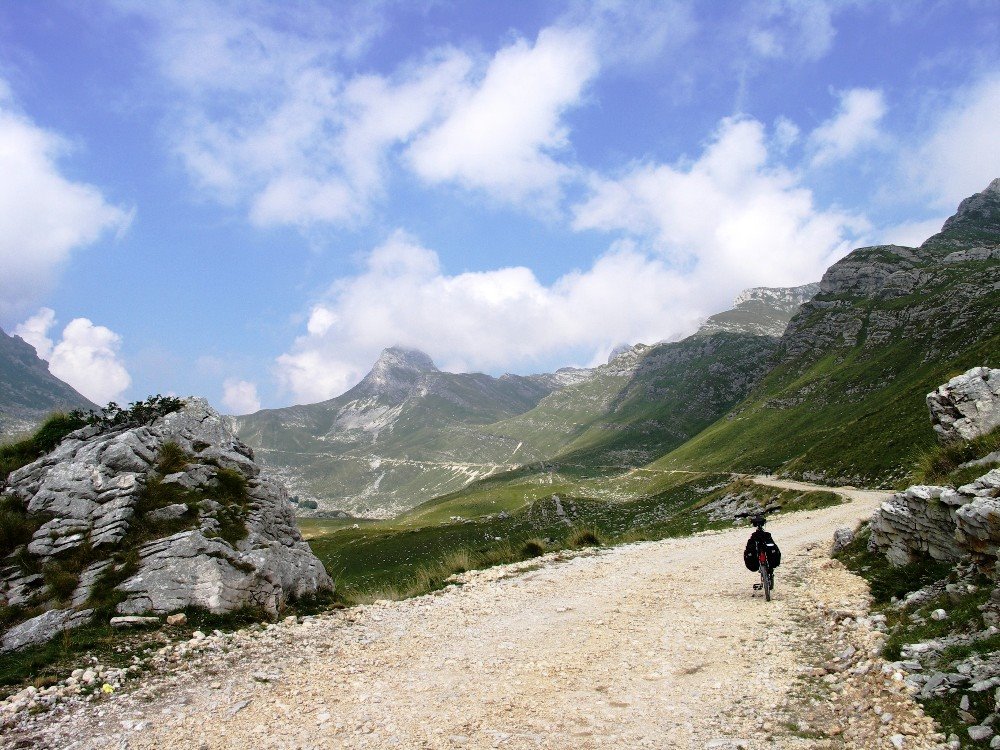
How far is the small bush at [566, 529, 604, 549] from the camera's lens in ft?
94.5

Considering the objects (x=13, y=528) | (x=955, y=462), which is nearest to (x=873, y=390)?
(x=955, y=462)

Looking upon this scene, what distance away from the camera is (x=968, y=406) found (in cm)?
2123

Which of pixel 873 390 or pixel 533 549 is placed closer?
pixel 533 549

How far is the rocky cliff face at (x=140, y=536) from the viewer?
15.1 meters

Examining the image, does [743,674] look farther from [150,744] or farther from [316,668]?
[150,744]

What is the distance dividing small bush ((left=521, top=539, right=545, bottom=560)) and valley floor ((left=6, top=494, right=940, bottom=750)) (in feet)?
26.9

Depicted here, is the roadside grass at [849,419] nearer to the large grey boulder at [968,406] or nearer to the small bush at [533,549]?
the large grey boulder at [968,406]

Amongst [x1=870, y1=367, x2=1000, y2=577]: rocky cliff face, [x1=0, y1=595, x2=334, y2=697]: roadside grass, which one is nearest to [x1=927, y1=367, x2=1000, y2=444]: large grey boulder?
[x1=870, y1=367, x2=1000, y2=577]: rocky cliff face

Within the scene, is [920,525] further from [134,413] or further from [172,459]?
[134,413]

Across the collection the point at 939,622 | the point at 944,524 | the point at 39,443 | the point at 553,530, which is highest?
the point at 39,443

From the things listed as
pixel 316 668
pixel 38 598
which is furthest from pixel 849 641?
pixel 38 598

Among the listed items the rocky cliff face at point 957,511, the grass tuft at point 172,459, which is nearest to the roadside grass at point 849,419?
the rocky cliff face at point 957,511

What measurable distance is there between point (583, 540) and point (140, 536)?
20646mm

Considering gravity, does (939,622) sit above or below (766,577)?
above
